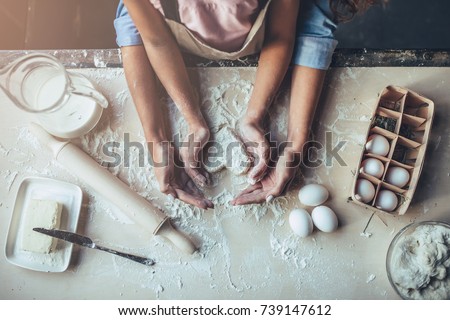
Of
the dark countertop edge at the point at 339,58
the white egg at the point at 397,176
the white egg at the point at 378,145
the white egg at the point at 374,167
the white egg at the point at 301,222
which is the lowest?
the white egg at the point at 301,222

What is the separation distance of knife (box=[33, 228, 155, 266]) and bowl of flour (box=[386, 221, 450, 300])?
474 mm

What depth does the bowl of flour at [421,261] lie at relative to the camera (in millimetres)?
735

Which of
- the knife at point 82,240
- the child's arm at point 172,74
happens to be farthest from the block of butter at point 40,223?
the child's arm at point 172,74

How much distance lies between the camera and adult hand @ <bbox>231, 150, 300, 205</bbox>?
2.54 feet

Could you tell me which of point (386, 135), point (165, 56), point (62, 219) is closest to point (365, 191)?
point (386, 135)

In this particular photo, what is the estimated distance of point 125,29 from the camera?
772 millimetres

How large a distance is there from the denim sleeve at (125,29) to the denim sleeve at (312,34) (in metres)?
0.31

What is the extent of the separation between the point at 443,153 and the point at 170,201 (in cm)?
56

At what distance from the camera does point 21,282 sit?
2.63 ft

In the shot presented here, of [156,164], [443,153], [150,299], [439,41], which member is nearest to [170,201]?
[156,164]

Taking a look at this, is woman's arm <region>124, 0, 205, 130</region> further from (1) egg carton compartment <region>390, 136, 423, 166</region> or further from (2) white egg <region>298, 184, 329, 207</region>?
(1) egg carton compartment <region>390, 136, 423, 166</region>

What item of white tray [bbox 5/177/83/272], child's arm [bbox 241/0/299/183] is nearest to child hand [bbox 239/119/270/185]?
child's arm [bbox 241/0/299/183]

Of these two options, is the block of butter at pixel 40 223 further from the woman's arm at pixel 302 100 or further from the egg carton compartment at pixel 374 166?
the egg carton compartment at pixel 374 166

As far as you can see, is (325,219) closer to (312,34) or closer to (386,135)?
(386,135)
